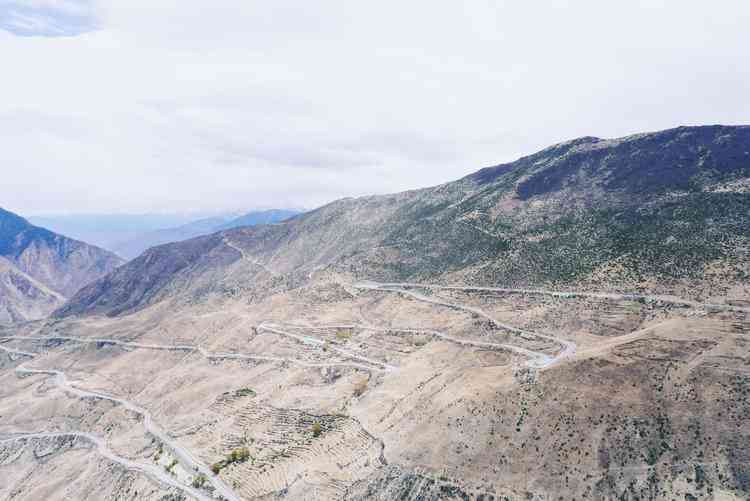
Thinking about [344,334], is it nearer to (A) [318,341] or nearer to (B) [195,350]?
(A) [318,341]

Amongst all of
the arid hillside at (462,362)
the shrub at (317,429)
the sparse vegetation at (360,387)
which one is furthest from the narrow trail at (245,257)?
the shrub at (317,429)

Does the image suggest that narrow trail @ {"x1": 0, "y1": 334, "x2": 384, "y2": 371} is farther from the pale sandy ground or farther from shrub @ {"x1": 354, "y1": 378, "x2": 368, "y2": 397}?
shrub @ {"x1": 354, "y1": 378, "x2": 368, "y2": 397}

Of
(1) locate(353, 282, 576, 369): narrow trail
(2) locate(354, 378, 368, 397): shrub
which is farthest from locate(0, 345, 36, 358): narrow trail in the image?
(2) locate(354, 378, 368, 397): shrub

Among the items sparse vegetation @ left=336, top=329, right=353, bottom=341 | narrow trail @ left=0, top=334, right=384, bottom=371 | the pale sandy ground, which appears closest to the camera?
the pale sandy ground

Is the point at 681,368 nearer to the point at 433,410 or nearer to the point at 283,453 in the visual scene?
the point at 433,410

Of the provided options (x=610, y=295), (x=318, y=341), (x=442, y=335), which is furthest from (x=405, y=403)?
(x=318, y=341)

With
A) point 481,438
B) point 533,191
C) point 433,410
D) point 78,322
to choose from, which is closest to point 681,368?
point 481,438
